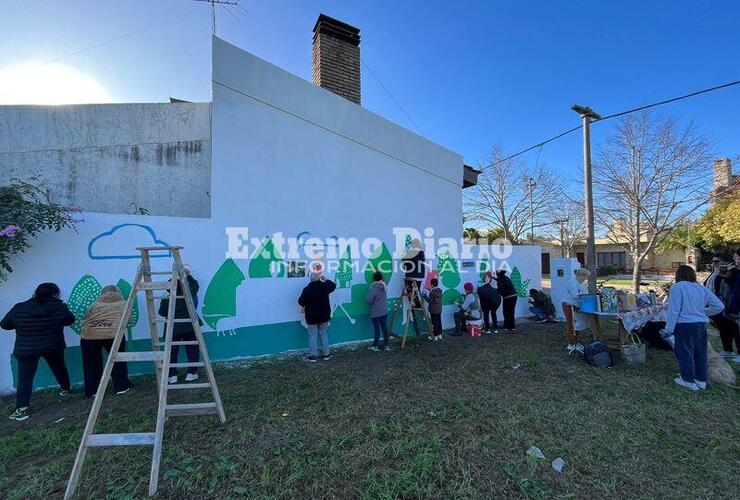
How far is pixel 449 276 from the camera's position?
351 inches

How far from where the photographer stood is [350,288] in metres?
7.19

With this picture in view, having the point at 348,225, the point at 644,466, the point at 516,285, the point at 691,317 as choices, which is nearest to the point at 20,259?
the point at 348,225

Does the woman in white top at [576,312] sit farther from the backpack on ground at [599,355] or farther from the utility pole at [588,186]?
the utility pole at [588,186]

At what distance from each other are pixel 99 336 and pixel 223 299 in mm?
1728

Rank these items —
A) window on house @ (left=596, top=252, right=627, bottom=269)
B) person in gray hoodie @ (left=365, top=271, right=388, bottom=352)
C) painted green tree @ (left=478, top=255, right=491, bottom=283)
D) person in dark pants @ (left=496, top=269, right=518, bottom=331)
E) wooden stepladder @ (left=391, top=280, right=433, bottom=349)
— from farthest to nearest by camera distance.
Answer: window on house @ (left=596, top=252, right=627, bottom=269), painted green tree @ (left=478, top=255, right=491, bottom=283), person in dark pants @ (left=496, top=269, right=518, bottom=331), wooden stepladder @ (left=391, top=280, right=433, bottom=349), person in gray hoodie @ (left=365, top=271, right=388, bottom=352)

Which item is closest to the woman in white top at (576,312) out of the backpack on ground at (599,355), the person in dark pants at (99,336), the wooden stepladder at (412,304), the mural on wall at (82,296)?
the backpack on ground at (599,355)

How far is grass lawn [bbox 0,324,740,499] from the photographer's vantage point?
266cm

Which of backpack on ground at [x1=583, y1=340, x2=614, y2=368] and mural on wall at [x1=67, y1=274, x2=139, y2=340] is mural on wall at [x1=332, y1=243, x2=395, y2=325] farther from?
backpack on ground at [x1=583, y1=340, x2=614, y2=368]

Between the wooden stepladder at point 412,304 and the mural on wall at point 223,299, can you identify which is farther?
the wooden stepladder at point 412,304

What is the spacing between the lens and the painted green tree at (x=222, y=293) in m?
5.66

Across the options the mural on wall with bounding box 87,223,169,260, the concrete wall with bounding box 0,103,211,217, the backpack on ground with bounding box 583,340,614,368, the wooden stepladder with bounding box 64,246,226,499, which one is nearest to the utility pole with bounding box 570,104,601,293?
the backpack on ground with bounding box 583,340,614,368

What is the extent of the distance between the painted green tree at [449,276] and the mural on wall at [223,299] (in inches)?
193

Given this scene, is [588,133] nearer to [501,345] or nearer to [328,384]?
[501,345]

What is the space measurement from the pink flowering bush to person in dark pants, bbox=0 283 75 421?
623 millimetres
